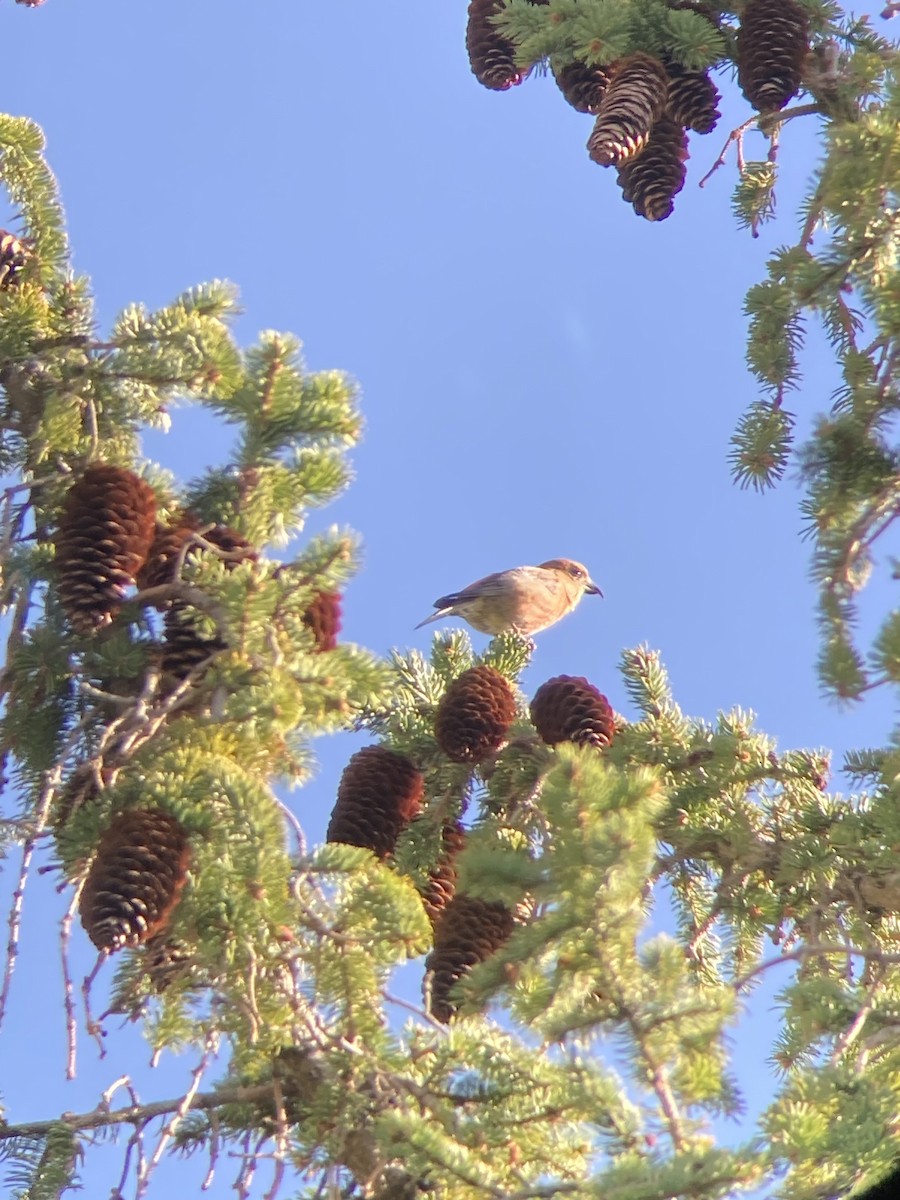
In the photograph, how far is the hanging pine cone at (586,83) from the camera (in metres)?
3.58

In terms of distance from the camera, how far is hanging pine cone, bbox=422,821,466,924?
292 cm

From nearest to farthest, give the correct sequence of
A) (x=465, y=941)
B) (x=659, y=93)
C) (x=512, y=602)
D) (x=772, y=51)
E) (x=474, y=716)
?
(x=465, y=941), (x=474, y=716), (x=772, y=51), (x=659, y=93), (x=512, y=602)

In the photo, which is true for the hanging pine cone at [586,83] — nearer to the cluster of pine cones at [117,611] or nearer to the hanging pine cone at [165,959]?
the cluster of pine cones at [117,611]

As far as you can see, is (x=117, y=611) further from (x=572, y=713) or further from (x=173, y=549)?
(x=572, y=713)

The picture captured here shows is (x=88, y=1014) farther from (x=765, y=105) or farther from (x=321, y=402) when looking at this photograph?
(x=765, y=105)

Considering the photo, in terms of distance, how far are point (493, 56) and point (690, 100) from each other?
24.1 inches

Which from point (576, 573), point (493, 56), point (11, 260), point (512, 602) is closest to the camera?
point (11, 260)

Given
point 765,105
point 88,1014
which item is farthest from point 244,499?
point 765,105

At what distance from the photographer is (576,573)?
272 inches

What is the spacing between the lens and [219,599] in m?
2.10

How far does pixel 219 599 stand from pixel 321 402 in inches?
17.8

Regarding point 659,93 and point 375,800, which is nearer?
point 375,800

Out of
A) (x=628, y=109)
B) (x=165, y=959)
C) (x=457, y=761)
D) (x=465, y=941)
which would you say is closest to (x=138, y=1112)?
(x=165, y=959)

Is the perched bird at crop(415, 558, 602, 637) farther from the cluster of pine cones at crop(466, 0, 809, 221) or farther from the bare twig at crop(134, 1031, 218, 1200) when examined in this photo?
the bare twig at crop(134, 1031, 218, 1200)
